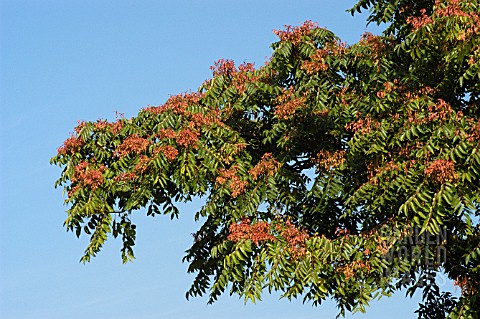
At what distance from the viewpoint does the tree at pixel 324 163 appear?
45.0 ft

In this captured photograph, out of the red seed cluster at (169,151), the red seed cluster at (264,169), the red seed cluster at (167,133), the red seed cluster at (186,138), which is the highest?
the red seed cluster at (167,133)

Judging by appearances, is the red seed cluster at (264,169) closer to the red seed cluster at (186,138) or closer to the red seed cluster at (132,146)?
the red seed cluster at (186,138)

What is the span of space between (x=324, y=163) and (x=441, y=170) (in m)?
2.91

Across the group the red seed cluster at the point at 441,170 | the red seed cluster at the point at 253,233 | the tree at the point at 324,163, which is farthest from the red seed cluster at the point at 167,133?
the red seed cluster at the point at 441,170

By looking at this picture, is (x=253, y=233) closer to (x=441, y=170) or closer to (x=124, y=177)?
(x=124, y=177)

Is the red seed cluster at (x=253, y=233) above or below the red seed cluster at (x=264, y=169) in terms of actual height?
below

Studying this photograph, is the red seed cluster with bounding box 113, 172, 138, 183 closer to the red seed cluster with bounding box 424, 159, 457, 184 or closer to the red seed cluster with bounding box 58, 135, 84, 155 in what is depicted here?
the red seed cluster with bounding box 58, 135, 84, 155

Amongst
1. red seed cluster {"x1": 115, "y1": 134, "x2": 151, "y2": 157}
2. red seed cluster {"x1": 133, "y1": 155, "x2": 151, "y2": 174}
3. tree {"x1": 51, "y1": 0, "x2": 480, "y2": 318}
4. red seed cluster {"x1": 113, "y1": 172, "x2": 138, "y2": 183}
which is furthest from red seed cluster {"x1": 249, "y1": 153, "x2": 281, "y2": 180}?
red seed cluster {"x1": 113, "y1": 172, "x2": 138, "y2": 183}

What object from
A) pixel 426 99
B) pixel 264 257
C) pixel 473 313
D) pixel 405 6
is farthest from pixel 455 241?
pixel 405 6

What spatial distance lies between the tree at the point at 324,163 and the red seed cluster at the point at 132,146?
1.6 inches

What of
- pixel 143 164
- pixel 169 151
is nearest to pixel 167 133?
pixel 169 151

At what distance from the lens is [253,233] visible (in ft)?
46.6

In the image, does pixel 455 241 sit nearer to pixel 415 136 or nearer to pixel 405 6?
pixel 415 136

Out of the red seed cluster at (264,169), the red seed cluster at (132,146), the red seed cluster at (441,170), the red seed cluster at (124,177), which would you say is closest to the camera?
the red seed cluster at (441,170)
